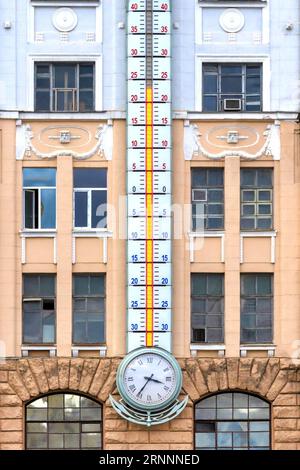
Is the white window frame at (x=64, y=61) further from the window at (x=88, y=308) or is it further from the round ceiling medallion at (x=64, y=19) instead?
the window at (x=88, y=308)

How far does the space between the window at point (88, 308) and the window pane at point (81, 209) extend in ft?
4.04

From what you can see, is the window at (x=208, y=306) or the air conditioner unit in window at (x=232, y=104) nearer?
the window at (x=208, y=306)

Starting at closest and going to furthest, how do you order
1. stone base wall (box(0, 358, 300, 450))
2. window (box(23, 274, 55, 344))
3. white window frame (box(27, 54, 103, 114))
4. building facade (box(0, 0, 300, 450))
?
stone base wall (box(0, 358, 300, 450))
building facade (box(0, 0, 300, 450))
window (box(23, 274, 55, 344))
white window frame (box(27, 54, 103, 114))

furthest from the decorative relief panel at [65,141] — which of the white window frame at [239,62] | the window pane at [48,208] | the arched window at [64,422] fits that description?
the arched window at [64,422]

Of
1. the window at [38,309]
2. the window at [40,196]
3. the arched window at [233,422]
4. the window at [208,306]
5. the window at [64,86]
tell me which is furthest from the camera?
the window at [64,86]

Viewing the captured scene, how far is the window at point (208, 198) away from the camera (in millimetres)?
37188

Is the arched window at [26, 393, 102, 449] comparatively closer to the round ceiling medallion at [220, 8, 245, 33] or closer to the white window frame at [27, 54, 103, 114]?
the white window frame at [27, 54, 103, 114]

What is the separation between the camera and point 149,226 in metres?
36.7

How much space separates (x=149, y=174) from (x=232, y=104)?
2.61 meters

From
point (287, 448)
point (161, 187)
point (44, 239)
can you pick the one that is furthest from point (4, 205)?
point (287, 448)

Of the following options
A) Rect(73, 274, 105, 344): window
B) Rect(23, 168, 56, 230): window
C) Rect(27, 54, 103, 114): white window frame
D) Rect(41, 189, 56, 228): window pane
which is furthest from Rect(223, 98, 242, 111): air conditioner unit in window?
Rect(73, 274, 105, 344): window

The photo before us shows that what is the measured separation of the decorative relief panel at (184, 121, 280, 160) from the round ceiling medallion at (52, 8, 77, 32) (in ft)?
11.7

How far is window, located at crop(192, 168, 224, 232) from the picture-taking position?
122 feet

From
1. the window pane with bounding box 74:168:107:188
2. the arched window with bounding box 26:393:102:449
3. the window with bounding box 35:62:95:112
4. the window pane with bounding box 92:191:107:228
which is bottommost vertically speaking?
the arched window with bounding box 26:393:102:449
